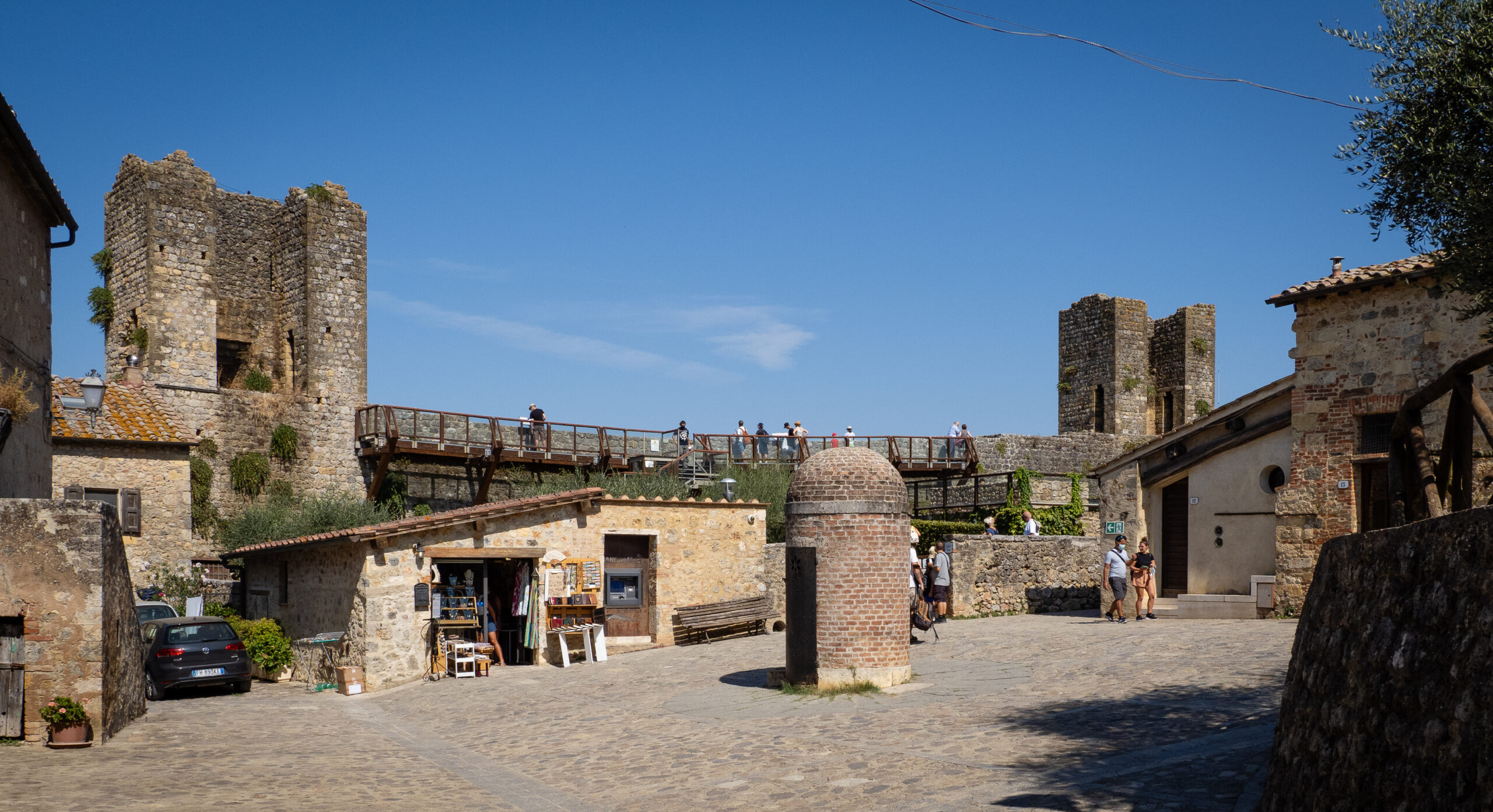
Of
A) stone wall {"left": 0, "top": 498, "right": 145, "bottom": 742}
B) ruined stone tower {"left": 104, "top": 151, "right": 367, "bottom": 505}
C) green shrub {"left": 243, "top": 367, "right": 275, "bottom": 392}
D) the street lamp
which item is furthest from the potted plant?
green shrub {"left": 243, "top": 367, "right": 275, "bottom": 392}

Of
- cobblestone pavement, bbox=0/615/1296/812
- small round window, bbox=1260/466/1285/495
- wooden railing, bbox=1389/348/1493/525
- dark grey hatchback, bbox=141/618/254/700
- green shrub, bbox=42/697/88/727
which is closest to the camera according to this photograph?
wooden railing, bbox=1389/348/1493/525

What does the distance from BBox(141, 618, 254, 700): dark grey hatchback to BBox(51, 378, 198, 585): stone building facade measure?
7.91 m

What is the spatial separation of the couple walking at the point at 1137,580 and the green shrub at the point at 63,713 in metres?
14.7

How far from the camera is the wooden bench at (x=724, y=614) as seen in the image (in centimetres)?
2128

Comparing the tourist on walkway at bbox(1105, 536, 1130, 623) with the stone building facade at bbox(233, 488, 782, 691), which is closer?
the stone building facade at bbox(233, 488, 782, 691)

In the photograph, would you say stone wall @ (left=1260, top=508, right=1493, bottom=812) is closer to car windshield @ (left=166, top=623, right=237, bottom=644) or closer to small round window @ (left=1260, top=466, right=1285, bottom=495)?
small round window @ (left=1260, top=466, right=1285, bottom=495)

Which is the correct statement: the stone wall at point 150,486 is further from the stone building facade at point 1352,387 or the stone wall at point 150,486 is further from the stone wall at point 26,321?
the stone building facade at point 1352,387

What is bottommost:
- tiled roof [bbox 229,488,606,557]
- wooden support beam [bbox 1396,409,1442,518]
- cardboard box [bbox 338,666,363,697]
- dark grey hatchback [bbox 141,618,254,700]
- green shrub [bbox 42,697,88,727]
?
cardboard box [bbox 338,666,363,697]

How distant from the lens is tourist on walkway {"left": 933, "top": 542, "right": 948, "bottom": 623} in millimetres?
21047

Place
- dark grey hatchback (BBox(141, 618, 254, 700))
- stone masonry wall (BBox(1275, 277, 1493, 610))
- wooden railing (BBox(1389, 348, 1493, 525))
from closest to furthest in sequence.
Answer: wooden railing (BBox(1389, 348, 1493, 525))
stone masonry wall (BBox(1275, 277, 1493, 610))
dark grey hatchback (BBox(141, 618, 254, 700))

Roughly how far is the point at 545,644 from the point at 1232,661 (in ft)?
36.3

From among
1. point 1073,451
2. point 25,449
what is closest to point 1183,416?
point 1073,451

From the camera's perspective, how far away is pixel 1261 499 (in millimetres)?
19422

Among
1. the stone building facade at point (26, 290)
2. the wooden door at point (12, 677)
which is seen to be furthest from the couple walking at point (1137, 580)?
the stone building facade at point (26, 290)
